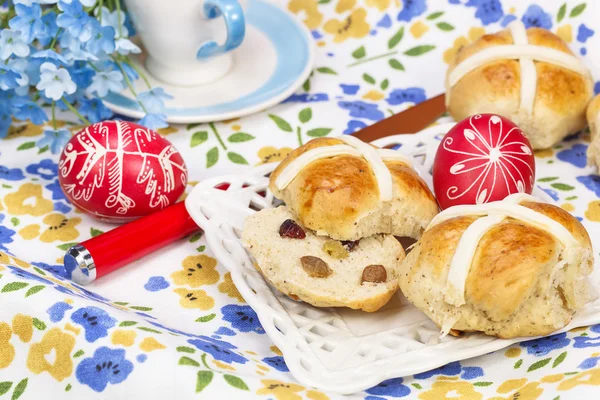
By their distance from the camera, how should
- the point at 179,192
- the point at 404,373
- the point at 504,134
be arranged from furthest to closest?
the point at 179,192
the point at 504,134
the point at 404,373

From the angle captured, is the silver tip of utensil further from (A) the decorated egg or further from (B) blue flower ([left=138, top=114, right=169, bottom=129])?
(B) blue flower ([left=138, top=114, right=169, bottom=129])

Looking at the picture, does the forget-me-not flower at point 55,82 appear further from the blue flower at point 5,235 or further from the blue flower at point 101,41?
the blue flower at point 5,235

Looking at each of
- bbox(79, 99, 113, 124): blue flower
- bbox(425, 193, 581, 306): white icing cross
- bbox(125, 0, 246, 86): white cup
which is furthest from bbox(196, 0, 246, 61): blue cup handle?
bbox(425, 193, 581, 306): white icing cross

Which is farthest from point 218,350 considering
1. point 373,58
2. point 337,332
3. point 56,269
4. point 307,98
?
point 373,58

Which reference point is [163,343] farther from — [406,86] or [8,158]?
[406,86]

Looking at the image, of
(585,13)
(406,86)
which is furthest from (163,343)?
(585,13)

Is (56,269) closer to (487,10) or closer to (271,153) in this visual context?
(271,153)
